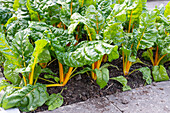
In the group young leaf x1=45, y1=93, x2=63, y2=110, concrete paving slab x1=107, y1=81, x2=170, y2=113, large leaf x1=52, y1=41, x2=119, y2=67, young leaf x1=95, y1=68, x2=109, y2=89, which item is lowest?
concrete paving slab x1=107, y1=81, x2=170, y2=113

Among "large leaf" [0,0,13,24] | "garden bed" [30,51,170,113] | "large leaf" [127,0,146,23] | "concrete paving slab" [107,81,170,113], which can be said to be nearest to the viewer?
"concrete paving slab" [107,81,170,113]

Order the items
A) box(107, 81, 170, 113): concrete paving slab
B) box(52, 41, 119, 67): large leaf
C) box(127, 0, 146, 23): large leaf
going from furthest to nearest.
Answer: box(127, 0, 146, 23): large leaf, box(107, 81, 170, 113): concrete paving slab, box(52, 41, 119, 67): large leaf

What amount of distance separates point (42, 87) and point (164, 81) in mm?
1396

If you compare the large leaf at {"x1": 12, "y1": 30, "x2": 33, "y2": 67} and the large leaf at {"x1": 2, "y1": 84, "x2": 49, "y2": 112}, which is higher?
the large leaf at {"x1": 12, "y1": 30, "x2": 33, "y2": 67}

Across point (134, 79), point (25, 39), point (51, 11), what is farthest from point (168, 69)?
point (25, 39)

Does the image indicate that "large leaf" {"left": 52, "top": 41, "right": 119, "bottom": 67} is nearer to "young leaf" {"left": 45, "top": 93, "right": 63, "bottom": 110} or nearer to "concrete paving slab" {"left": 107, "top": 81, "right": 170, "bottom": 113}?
"young leaf" {"left": 45, "top": 93, "right": 63, "bottom": 110}

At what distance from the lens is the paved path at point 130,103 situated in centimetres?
174

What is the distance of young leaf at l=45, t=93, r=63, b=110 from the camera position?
1.74 m

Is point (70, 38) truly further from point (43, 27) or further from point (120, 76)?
point (120, 76)

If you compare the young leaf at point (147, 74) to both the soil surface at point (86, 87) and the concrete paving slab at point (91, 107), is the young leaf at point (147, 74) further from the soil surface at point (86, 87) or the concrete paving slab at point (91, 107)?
the concrete paving slab at point (91, 107)

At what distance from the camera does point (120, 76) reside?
211 centimetres

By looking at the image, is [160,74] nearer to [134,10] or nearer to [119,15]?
[134,10]

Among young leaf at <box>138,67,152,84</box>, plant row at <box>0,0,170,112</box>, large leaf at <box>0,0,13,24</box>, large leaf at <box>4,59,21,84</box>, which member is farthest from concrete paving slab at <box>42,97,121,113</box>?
large leaf at <box>0,0,13,24</box>

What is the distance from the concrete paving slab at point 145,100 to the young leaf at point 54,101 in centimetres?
48
